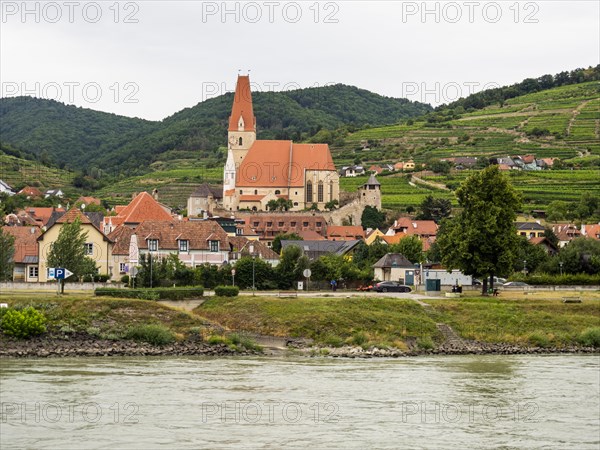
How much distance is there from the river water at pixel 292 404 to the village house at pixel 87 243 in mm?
17929

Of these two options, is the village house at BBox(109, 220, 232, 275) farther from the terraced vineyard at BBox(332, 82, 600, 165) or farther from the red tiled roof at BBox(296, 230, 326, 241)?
the terraced vineyard at BBox(332, 82, 600, 165)

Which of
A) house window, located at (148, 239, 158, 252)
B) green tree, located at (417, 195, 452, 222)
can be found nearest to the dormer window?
house window, located at (148, 239, 158, 252)

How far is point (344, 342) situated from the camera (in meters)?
43.2

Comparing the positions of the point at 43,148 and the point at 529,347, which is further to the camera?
the point at 43,148

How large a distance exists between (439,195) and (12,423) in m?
81.8

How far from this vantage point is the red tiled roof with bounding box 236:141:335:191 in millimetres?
101500

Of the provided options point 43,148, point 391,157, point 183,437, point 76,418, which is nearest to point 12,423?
point 76,418

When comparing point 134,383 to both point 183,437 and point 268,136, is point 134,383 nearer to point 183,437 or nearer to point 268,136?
point 183,437

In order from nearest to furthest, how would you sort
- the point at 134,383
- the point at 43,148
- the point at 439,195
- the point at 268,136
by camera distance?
the point at 134,383, the point at 439,195, the point at 268,136, the point at 43,148

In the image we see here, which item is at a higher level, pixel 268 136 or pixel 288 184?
pixel 268 136

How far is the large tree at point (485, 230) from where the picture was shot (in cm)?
5244

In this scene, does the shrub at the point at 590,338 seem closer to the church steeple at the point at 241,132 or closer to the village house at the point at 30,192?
the church steeple at the point at 241,132

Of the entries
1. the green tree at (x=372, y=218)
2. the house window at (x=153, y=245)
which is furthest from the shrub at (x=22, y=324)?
the green tree at (x=372, y=218)

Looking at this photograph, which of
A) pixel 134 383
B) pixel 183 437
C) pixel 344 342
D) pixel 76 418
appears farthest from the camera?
pixel 344 342
